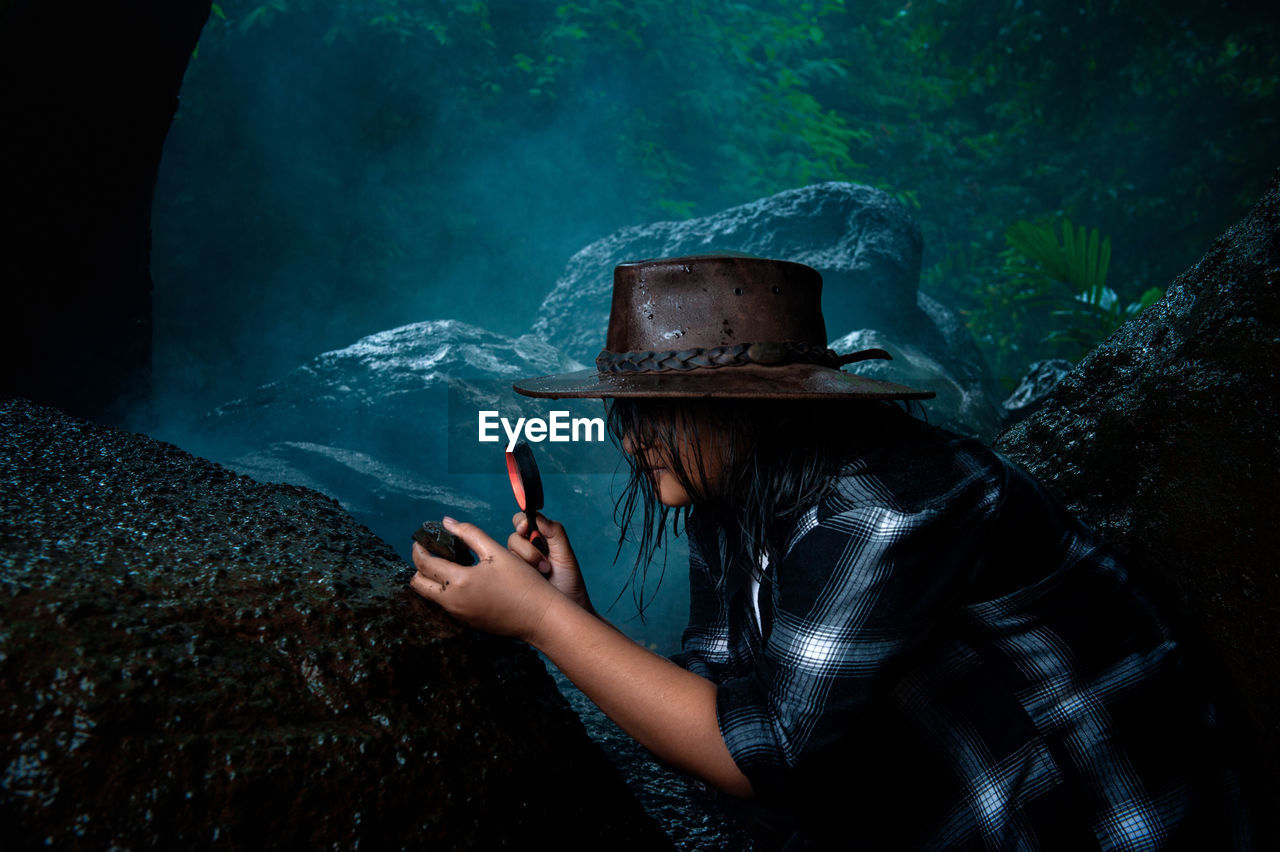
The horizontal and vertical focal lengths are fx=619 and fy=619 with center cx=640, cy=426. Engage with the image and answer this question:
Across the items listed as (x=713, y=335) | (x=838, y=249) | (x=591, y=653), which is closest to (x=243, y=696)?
(x=591, y=653)

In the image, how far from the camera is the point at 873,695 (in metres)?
0.91

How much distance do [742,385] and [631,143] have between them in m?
13.0

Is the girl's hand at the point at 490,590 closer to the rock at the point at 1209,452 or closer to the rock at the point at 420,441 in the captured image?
the rock at the point at 1209,452

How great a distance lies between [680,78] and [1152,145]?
9117mm

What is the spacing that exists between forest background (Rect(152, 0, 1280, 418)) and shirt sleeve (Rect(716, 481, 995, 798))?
30.9 ft

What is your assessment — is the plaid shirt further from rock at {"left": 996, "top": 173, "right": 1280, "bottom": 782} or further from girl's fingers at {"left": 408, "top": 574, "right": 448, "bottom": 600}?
girl's fingers at {"left": 408, "top": 574, "right": 448, "bottom": 600}

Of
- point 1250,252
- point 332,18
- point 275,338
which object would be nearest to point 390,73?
point 332,18

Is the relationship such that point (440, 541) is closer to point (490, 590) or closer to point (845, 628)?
point (490, 590)

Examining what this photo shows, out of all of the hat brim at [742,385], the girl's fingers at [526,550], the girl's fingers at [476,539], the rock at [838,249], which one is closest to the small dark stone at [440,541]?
the girl's fingers at [476,539]

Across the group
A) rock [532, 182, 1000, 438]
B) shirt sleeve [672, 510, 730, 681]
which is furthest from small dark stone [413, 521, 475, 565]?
rock [532, 182, 1000, 438]

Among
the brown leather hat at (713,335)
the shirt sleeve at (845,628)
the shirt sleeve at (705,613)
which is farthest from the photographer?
the shirt sleeve at (705,613)

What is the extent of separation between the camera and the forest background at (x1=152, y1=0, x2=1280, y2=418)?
397 inches

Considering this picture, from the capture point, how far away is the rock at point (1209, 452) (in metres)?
1.21

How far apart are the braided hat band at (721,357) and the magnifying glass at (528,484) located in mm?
250
